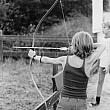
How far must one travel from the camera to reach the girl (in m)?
3.17

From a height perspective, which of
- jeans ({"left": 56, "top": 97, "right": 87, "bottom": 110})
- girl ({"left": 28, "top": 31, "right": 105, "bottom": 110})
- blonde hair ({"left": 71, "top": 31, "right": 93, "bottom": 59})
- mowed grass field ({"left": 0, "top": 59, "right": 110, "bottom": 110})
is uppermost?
blonde hair ({"left": 71, "top": 31, "right": 93, "bottom": 59})

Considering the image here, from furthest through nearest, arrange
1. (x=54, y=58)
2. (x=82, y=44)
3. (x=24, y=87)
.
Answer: (x=24, y=87) < (x=54, y=58) < (x=82, y=44)

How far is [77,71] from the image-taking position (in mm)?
3188

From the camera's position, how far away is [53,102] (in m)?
4.89

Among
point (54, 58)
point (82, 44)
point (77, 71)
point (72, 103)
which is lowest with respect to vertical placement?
point (72, 103)

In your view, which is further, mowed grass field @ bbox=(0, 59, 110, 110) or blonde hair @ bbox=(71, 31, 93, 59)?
mowed grass field @ bbox=(0, 59, 110, 110)

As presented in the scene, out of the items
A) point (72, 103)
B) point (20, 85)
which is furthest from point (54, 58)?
point (20, 85)

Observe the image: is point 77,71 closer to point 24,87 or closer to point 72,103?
point 72,103

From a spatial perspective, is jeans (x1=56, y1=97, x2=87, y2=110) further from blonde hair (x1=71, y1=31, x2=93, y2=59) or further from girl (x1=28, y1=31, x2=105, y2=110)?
blonde hair (x1=71, y1=31, x2=93, y2=59)

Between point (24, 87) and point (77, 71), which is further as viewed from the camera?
point (24, 87)

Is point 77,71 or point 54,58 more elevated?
point 54,58

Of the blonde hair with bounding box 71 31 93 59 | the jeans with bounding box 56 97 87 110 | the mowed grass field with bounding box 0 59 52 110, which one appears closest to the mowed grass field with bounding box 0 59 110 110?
the mowed grass field with bounding box 0 59 52 110

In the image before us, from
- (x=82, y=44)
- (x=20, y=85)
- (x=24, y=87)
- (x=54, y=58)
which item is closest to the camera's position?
(x=82, y=44)

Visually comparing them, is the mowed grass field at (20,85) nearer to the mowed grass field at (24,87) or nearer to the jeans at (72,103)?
the mowed grass field at (24,87)
